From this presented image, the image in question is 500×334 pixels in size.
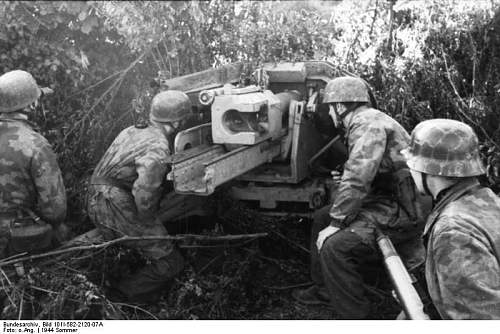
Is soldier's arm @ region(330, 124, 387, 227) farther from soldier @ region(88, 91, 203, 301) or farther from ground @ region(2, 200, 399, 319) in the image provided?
soldier @ region(88, 91, 203, 301)

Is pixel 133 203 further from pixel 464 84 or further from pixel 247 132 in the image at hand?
pixel 464 84

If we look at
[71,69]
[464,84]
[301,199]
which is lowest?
[301,199]

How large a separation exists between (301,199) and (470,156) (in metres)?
2.75

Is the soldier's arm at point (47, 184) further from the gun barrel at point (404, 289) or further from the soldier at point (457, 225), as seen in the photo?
the soldier at point (457, 225)

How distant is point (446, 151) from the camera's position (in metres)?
3.14

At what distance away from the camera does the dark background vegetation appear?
20.6ft

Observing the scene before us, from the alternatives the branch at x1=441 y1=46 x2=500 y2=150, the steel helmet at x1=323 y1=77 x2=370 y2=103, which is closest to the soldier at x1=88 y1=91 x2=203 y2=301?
the steel helmet at x1=323 y1=77 x2=370 y2=103

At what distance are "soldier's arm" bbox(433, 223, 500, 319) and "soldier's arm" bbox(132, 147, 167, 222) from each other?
2534 millimetres

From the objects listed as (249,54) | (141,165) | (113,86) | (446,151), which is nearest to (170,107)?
(141,165)

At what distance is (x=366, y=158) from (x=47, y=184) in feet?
8.01

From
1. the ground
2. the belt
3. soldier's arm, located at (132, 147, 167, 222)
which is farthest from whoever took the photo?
the belt

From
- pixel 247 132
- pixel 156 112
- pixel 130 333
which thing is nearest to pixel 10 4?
pixel 156 112

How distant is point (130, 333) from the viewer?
337cm

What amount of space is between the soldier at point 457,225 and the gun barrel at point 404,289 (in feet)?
0.49
